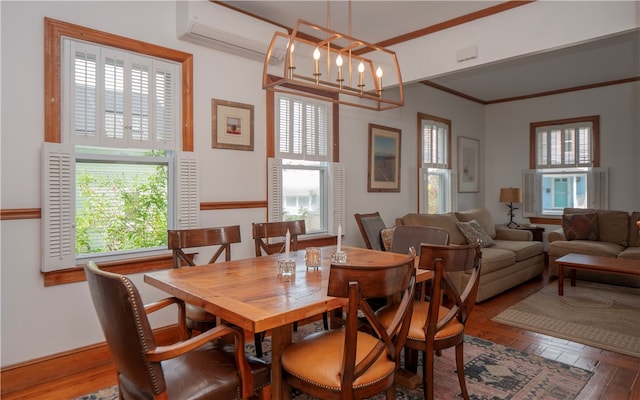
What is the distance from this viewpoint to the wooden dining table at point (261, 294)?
149cm

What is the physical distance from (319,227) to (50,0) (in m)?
3.01

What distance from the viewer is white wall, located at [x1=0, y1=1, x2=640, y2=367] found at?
2.40 m

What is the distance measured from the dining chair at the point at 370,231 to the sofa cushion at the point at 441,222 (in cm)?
46

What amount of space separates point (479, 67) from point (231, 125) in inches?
92.9

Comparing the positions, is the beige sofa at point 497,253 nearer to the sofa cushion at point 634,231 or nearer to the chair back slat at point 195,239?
the sofa cushion at point 634,231

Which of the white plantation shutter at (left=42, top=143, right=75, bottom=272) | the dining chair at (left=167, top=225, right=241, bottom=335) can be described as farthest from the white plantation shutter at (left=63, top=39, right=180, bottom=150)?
the dining chair at (left=167, top=225, right=241, bottom=335)

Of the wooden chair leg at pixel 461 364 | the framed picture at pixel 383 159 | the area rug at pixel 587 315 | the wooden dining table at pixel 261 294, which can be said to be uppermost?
the framed picture at pixel 383 159

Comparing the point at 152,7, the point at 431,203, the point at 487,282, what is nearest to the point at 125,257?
the point at 152,7

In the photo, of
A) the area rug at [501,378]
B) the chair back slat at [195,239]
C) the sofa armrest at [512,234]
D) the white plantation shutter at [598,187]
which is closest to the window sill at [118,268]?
the chair back slat at [195,239]

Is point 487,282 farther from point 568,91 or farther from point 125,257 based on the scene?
point 568,91

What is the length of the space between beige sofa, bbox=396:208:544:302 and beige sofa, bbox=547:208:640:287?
31cm

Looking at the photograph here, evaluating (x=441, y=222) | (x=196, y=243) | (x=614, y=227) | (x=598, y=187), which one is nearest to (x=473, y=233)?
(x=441, y=222)

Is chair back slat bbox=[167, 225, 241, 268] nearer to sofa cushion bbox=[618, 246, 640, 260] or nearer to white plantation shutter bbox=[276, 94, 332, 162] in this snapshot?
white plantation shutter bbox=[276, 94, 332, 162]

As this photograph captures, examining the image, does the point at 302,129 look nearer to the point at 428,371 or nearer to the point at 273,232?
the point at 273,232
